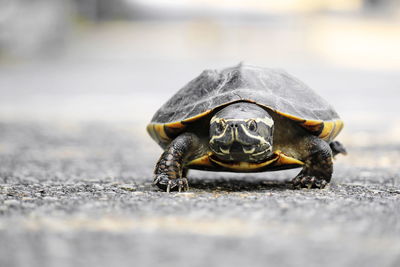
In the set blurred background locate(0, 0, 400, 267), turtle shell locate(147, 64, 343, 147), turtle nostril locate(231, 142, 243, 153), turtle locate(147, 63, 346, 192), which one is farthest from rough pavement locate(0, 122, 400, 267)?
turtle shell locate(147, 64, 343, 147)

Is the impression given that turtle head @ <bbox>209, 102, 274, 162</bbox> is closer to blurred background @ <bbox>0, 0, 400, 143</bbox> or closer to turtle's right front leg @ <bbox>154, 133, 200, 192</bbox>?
turtle's right front leg @ <bbox>154, 133, 200, 192</bbox>

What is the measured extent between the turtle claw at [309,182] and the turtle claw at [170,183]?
68 centimetres

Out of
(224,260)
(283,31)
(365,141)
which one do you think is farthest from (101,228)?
(283,31)

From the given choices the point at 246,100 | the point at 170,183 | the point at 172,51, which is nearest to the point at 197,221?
the point at 170,183

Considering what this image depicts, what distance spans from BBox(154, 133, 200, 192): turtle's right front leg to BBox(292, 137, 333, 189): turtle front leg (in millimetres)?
673

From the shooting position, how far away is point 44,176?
14.5 feet

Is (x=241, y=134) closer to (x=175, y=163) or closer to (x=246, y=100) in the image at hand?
(x=246, y=100)

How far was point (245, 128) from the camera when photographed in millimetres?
3471

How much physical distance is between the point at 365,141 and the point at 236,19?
21132 mm

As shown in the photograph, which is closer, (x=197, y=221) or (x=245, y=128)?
(x=197, y=221)

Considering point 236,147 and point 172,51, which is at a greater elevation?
point 172,51

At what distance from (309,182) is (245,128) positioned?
63cm

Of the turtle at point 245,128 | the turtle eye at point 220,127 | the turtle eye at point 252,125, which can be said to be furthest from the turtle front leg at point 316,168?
the turtle eye at point 220,127

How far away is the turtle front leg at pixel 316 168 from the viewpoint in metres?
3.82
